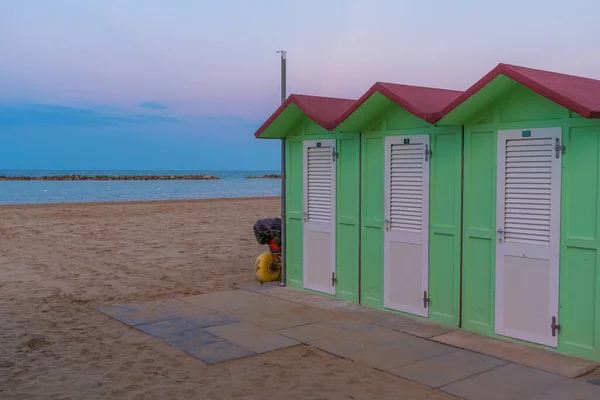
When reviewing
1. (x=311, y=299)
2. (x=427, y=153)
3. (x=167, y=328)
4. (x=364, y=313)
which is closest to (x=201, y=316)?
→ (x=167, y=328)

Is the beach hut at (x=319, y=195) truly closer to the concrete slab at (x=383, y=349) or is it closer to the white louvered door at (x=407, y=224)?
the white louvered door at (x=407, y=224)

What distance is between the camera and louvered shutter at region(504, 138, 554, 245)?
19.7ft

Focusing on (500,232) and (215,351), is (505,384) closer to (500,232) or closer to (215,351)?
(500,232)

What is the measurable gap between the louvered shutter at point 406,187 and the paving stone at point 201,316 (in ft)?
7.86

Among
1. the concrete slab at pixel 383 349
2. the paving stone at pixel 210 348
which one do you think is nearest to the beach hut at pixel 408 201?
the concrete slab at pixel 383 349

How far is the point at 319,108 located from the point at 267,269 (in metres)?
2.83

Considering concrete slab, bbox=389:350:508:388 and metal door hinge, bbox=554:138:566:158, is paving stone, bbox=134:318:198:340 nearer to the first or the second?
concrete slab, bbox=389:350:508:388

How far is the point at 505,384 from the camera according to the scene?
5199 mm

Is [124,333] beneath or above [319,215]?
beneath

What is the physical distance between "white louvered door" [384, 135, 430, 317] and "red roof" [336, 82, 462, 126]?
0.41 m

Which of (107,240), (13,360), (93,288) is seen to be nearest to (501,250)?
(13,360)

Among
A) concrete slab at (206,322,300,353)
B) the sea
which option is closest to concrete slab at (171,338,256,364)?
concrete slab at (206,322,300,353)

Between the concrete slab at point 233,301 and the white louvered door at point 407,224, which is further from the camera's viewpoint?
the concrete slab at point 233,301

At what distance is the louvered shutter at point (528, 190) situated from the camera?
5992mm
